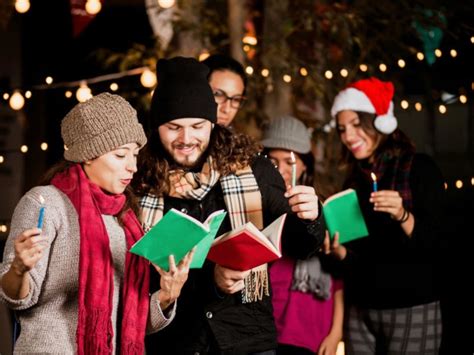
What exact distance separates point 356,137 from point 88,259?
1.58 metres

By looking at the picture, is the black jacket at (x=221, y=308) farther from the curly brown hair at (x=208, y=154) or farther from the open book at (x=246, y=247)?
the open book at (x=246, y=247)

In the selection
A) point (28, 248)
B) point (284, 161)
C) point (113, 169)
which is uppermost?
point (284, 161)

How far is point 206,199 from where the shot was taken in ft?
11.2

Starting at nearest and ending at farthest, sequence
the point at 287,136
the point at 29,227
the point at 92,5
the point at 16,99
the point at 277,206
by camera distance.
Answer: the point at 29,227 → the point at 277,206 → the point at 287,136 → the point at 16,99 → the point at 92,5

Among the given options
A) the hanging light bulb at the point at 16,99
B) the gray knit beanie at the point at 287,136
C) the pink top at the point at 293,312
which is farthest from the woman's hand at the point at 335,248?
the hanging light bulb at the point at 16,99

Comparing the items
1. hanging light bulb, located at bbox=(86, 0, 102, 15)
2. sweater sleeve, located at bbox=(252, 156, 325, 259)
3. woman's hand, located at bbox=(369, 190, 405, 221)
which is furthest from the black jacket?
hanging light bulb, located at bbox=(86, 0, 102, 15)

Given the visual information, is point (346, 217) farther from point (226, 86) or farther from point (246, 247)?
point (246, 247)

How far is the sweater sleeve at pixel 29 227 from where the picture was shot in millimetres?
2863

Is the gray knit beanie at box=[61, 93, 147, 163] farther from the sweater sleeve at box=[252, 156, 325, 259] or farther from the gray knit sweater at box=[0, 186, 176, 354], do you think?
the sweater sleeve at box=[252, 156, 325, 259]

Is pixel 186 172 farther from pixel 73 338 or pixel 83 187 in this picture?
pixel 73 338

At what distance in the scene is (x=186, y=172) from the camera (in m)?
3.38

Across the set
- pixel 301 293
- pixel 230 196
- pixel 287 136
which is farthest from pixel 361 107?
pixel 230 196

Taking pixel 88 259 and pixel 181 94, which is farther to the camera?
pixel 181 94

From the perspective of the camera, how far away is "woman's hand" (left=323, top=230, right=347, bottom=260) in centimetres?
397
